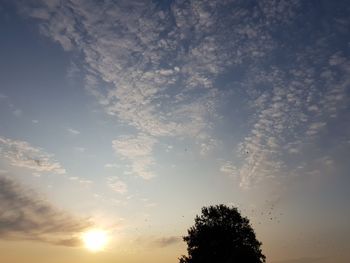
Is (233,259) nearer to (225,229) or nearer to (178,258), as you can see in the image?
(225,229)

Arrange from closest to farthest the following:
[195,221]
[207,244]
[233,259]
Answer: [233,259]
[207,244]
[195,221]

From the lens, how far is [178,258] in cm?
6512

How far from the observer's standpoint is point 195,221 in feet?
217

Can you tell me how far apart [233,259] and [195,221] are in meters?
11.9

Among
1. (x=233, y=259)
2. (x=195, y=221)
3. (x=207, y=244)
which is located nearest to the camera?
(x=233, y=259)

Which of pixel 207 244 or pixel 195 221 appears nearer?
pixel 207 244

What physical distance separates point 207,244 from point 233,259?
658 centimetres

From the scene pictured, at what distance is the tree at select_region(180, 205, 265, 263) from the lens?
5918 cm

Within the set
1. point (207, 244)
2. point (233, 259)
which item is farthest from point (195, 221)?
point (233, 259)

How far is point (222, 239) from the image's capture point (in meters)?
61.7

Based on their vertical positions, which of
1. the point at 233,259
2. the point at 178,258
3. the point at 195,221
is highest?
the point at 195,221

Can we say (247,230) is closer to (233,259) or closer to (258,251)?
(258,251)

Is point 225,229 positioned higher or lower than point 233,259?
higher

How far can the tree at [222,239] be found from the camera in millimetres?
59178
